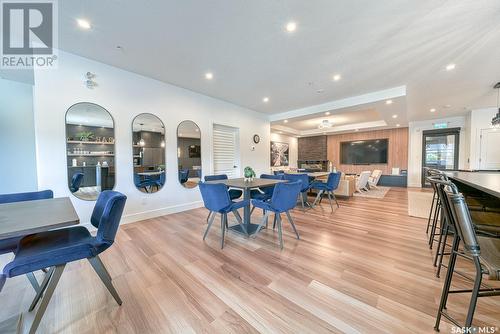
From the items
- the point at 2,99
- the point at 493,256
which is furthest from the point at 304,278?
the point at 2,99

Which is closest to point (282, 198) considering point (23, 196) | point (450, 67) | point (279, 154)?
point (23, 196)

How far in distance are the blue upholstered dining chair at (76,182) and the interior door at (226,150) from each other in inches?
108

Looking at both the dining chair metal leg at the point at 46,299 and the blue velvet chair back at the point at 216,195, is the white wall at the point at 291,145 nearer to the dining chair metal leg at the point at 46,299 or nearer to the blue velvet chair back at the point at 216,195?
the blue velvet chair back at the point at 216,195

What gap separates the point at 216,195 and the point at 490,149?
8.34m

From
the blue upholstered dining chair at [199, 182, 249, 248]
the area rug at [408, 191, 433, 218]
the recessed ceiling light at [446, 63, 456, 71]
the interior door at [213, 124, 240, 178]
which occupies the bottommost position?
the area rug at [408, 191, 433, 218]

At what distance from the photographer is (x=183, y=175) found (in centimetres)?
425

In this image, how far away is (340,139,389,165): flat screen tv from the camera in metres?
8.34

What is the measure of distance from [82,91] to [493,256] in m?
4.78

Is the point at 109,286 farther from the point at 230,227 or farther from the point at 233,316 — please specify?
the point at 230,227

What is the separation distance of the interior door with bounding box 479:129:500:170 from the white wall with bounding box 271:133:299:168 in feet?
21.3

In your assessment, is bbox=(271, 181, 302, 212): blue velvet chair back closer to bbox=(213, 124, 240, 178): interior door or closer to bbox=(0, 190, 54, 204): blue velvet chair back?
bbox=(0, 190, 54, 204): blue velvet chair back

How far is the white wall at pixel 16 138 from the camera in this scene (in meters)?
3.37

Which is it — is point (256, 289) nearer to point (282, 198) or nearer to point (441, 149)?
point (282, 198)

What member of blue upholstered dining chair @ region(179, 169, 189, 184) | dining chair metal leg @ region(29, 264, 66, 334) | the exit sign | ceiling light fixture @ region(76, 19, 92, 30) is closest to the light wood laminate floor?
dining chair metal leg @ region(29, 264, 66, 334)
